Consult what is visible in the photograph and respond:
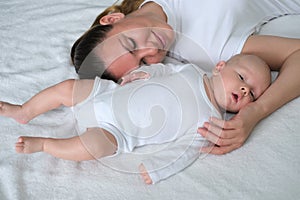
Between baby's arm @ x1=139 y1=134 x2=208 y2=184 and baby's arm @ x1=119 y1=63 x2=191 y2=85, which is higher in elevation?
baby's arm @ x1=119 y1=63 x2=191 y2=85

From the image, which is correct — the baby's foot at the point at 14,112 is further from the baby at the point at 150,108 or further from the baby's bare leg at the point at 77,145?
the baby's bare leg at the point at 77,145

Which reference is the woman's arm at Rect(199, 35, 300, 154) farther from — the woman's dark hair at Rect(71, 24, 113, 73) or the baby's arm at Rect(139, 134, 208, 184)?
the woman's dark hair at Rect(71, 24, 113, 73)

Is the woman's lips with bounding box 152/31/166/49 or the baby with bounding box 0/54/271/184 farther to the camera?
the woman's lips with bounding box 152/31/166/49

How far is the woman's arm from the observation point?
3.09 ft

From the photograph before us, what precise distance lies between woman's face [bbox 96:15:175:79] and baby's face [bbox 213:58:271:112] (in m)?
0.17

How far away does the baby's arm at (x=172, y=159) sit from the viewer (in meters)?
0.89

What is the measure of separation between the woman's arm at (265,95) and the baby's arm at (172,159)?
0.03m

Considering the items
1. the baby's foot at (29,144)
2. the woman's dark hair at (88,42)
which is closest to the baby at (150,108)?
the baby's foot at (29,144)

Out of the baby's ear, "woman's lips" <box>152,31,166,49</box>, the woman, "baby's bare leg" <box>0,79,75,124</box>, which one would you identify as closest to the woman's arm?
the woman

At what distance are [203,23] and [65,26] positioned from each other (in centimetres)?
44

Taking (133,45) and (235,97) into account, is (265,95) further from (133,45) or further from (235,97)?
(133,45)

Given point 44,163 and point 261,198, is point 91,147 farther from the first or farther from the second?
point 261,198

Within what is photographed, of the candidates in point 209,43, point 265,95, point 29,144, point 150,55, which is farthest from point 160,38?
point 29,144

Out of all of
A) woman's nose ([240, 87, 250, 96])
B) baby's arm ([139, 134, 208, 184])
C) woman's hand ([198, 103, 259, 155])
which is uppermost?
woman's nose ([240, 87, 250, 96])
